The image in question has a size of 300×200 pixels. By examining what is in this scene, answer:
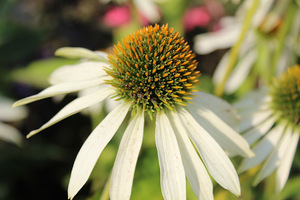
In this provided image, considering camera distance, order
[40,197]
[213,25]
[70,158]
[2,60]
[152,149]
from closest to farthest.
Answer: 1. [152,149]
2. [40,197]
3. [70,158]
4. [2,60]
5. [213,25]

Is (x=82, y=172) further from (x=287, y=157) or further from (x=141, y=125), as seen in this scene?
(x=287, y=157)

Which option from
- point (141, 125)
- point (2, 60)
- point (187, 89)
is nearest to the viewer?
point (141, 125)

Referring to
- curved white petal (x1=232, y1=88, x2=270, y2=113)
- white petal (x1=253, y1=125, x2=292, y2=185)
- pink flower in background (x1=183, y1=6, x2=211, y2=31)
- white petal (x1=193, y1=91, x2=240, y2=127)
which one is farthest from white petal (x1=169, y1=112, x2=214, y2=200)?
pink flower in background (x1=183, y1=6, x2=211, y2=31)

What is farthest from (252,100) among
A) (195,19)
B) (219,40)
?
(195,19)

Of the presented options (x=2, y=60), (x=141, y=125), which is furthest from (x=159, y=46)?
(x=2, y=60)

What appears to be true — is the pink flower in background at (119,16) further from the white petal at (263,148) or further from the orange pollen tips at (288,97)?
the white petal at (263,148)

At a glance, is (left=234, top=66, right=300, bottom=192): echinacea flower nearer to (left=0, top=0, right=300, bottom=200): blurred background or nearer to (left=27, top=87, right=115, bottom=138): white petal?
(left=0, top=0, right=300, bottom=200): blurred background

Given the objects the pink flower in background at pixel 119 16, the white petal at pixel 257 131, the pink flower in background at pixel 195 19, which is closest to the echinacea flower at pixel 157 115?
the white petal at pixel 257 131

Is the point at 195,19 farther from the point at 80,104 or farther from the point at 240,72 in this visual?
the point at 80,104
